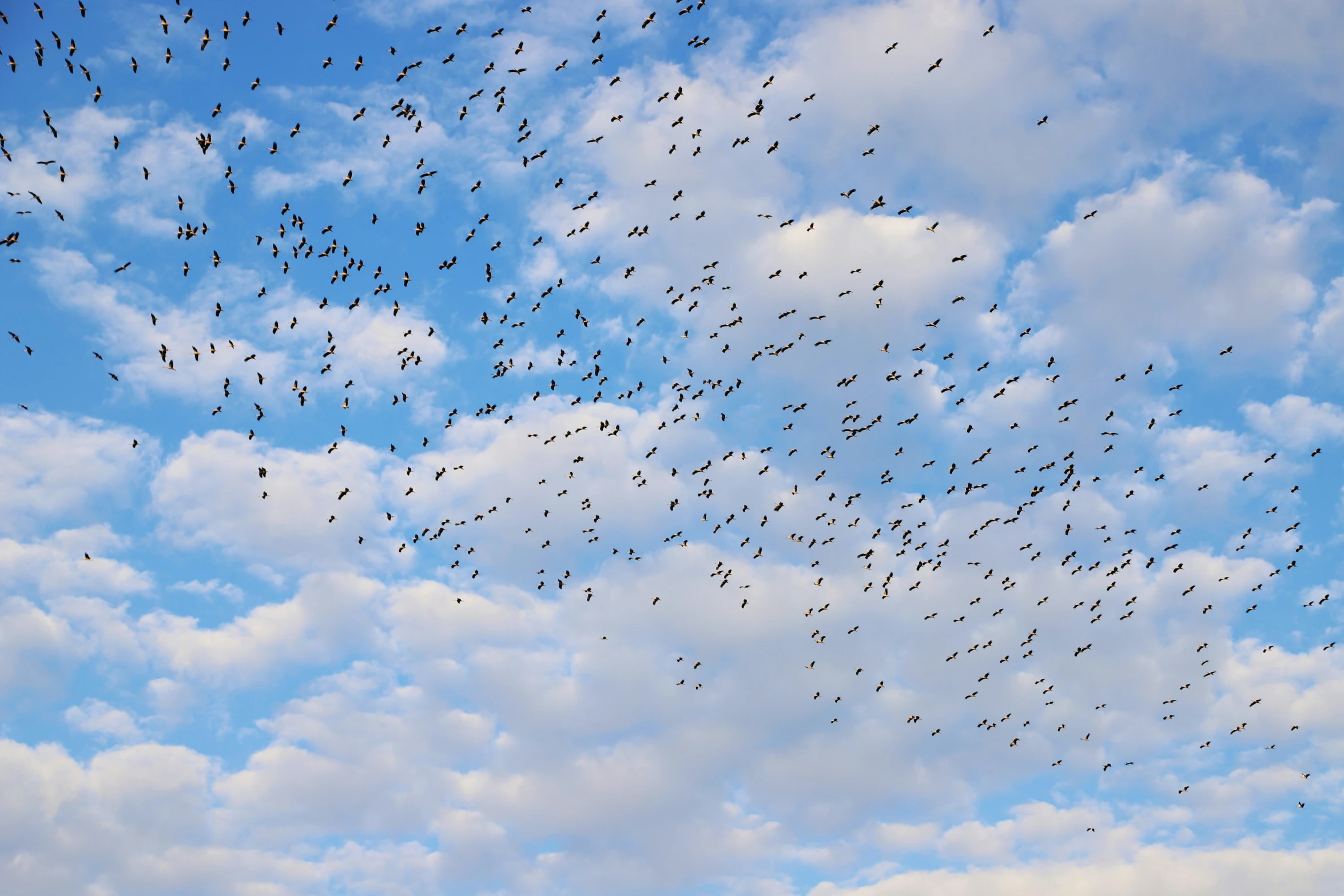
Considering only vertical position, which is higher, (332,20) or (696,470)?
(332,20)

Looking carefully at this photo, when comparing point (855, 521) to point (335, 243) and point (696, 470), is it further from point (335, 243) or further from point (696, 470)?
point (335, 243)

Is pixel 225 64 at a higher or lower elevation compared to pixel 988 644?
higher

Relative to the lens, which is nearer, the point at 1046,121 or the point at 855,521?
the point at 1046,121

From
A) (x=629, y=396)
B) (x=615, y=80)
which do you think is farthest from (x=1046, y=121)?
(x=629, y=396)

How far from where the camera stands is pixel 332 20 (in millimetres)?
87062

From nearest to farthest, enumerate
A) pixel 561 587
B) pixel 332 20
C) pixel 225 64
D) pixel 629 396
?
pixel 225 64 < pixel 332 20 < pixel 629 396 < pixel 561 587

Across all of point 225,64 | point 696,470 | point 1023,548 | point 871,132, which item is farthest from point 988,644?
point 225,64

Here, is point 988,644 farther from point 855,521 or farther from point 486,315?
point 486,315

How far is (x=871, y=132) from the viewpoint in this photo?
102 meters

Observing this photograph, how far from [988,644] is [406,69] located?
317 ft

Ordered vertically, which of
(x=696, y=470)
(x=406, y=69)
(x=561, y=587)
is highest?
(x=406, y=69)

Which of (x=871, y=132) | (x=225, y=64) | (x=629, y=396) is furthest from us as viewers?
(x=629, y=396)

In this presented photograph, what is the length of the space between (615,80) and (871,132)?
934 inches

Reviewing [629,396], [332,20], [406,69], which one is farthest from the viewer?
[629,396]
